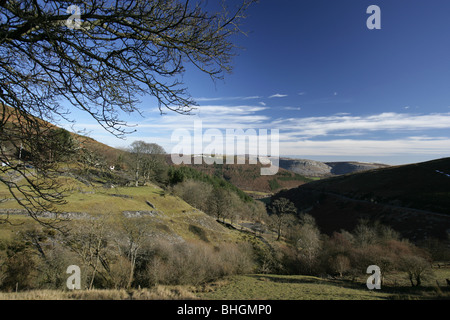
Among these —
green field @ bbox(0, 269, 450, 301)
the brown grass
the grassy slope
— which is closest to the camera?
the brown grass

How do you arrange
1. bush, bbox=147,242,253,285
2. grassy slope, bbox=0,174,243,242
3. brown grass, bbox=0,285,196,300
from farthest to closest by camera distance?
1. grassy slope, bbox=0,174,243,242
2. bush, bbox=147,242,253,285
3. brown grass, bbox=0,285,196,300

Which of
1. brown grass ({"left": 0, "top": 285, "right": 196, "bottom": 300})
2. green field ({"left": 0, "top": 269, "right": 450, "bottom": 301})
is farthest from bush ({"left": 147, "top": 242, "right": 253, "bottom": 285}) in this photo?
brown grass ({"left": 0, "top": 285, "right": 196, "bottom": 300})

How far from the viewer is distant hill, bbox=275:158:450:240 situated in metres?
43.8

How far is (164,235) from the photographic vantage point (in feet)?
99.4

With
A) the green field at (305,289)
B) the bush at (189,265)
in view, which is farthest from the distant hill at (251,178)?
the green field at (305,289)

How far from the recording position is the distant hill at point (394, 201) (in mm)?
43812

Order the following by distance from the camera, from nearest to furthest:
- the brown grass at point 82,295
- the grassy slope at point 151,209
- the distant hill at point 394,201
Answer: the brown grass at point 82,295, the grassy slope at point 151,209, the distant hill at point 394,201

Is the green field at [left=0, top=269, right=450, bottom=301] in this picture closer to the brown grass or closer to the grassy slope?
the brown grass

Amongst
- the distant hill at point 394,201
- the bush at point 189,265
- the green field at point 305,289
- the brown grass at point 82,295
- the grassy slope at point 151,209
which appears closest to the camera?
the brown grass at point 82,295

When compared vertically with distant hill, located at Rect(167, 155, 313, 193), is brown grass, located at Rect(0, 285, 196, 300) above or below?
above

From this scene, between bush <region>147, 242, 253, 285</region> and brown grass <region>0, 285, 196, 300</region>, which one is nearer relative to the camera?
brown grass <region>0, 285, 196, 300</region>

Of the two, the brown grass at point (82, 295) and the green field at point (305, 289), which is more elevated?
the brown grass at point (82, 295)

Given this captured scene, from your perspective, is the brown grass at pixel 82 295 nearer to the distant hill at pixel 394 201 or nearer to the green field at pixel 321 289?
the green field at pixel 321 289
